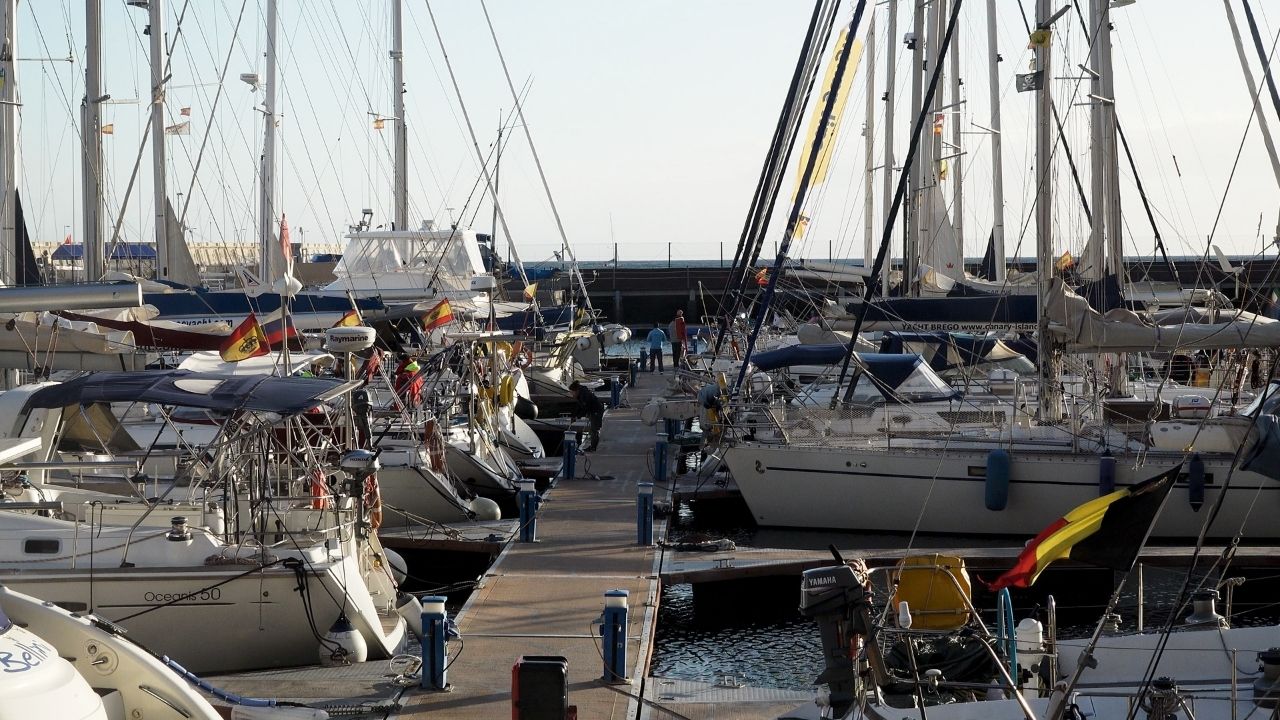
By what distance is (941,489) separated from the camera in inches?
709

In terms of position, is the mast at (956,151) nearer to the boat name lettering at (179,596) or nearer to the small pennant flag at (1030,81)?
the small pennant flag at (1030,81)

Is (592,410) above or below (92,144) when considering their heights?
below

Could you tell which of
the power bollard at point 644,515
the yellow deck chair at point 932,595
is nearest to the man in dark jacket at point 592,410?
the power bollard at point 644,515

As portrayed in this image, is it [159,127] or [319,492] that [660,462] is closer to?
[319,492]

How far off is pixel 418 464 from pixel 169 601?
6.65 m

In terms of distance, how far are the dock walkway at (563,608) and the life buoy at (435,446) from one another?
158 cm

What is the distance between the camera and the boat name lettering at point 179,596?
1212 centimetres

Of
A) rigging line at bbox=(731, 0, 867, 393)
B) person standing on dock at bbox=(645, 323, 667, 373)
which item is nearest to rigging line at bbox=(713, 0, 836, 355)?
rigging line at bbox=(731, 0, 867, 393)

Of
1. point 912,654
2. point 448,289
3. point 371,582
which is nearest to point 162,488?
point 371,582

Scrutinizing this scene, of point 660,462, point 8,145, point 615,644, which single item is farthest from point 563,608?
point 8,145

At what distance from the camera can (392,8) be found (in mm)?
33594

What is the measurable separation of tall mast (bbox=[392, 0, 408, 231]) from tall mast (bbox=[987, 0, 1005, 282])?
14.6 metres

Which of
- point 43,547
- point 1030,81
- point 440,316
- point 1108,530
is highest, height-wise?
point 1030,81

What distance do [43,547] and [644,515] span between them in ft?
23.0
